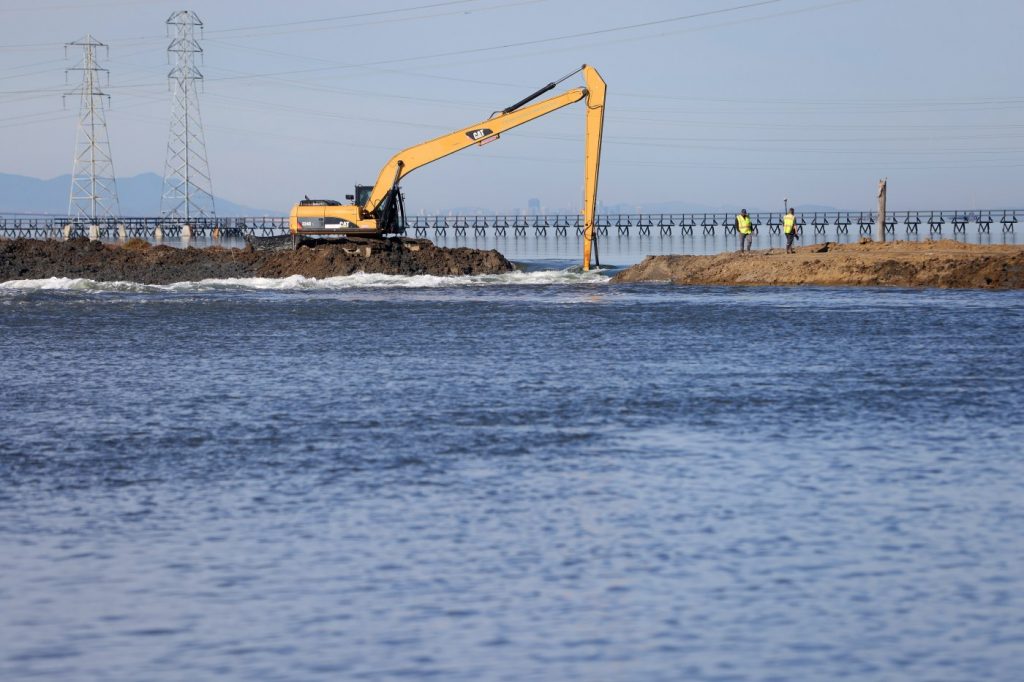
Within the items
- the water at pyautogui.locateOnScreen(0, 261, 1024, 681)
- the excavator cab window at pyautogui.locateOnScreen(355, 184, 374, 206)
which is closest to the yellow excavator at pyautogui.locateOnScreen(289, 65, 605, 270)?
the excavator cab window at pyautogui.locateOnScreen(355, 184, 374, 206)

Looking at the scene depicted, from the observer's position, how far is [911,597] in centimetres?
821

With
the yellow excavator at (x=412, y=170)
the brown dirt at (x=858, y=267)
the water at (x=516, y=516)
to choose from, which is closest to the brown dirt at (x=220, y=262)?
the yellow excavator at (x=412, y=170)

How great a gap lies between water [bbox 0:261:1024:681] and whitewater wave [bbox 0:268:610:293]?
75.5ft

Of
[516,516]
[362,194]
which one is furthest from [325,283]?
[516,516]

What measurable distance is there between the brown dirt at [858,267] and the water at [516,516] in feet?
60.3

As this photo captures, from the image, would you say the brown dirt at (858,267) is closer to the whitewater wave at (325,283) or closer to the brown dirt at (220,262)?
the whitewater wave at (325,283)

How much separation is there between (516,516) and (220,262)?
43.6 meters

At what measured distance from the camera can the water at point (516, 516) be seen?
7.37 m

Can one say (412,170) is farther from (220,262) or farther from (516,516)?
(516,516)

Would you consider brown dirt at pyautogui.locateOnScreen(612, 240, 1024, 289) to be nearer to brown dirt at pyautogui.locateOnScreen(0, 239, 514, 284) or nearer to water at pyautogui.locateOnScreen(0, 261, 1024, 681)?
brown dirt at pyautogui.locateOnScreen(0, 239, 514, 284)

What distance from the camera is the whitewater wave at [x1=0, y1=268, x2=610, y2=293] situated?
46125mm

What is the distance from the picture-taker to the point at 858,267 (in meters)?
43.0

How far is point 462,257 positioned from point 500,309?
1776 cm

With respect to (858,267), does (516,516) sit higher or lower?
lower
